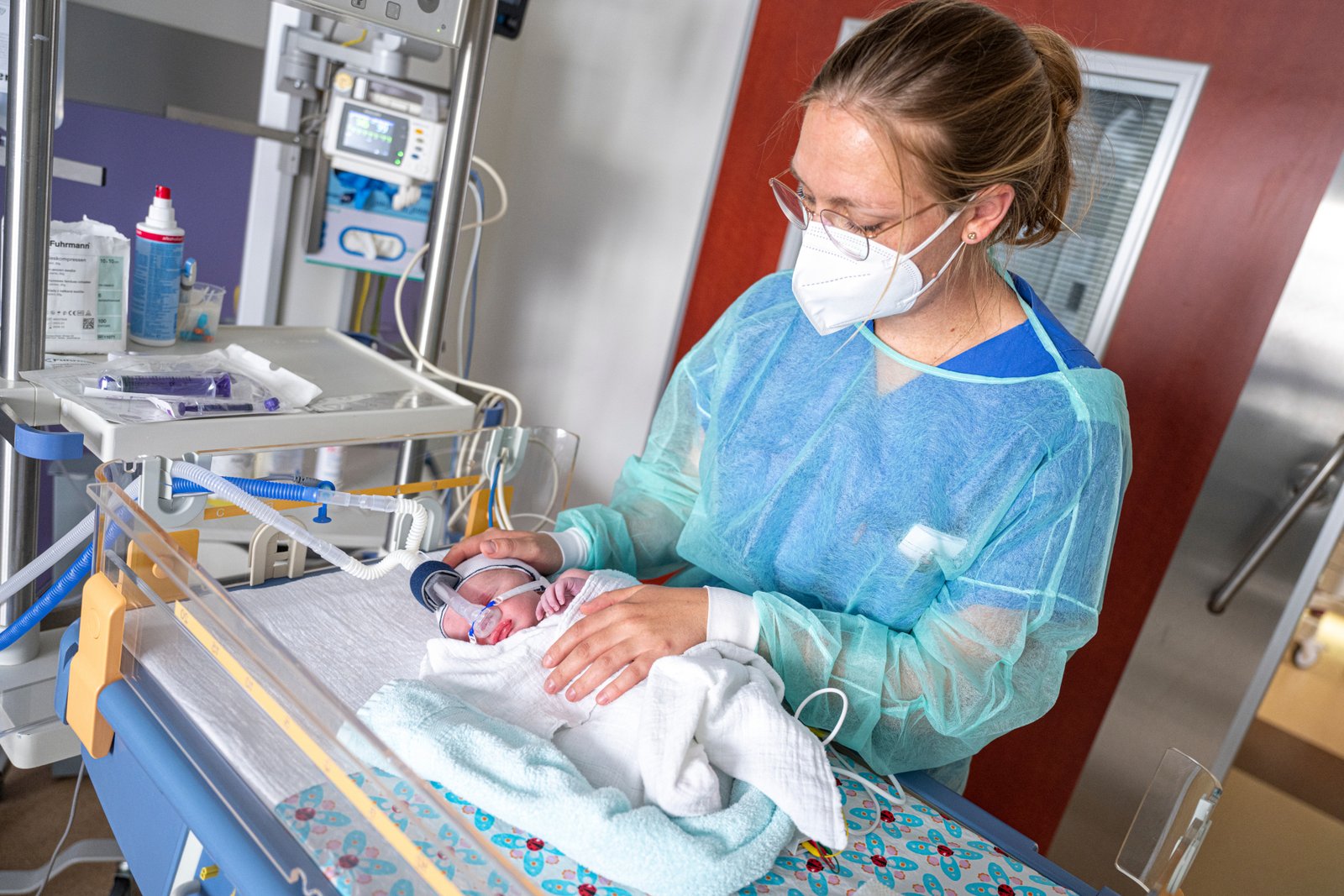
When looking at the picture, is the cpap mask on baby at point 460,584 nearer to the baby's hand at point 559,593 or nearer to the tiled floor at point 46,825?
the baby's hand at point 559,593

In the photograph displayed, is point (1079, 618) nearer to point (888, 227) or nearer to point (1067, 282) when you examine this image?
point (888, 227)

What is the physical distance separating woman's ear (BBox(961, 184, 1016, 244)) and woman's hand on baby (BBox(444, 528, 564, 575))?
63 centimetres

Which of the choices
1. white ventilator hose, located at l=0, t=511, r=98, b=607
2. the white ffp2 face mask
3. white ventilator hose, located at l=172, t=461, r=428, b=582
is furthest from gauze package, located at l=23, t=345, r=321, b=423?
the white ffp2 face mask

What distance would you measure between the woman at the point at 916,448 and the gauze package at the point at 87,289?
70 centimetres

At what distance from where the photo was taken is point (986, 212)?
3.52ft

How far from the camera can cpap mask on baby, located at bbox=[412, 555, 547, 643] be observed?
1.10 meters

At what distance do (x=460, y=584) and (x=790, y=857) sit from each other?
1.67 feet

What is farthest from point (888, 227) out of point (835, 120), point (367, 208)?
point (367, 208)

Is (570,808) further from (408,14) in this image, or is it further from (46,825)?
(46,825)

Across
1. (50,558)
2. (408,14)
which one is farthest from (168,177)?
(50,558)

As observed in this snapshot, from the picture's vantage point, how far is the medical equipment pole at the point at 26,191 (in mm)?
1207

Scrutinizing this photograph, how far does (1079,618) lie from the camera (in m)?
1.04

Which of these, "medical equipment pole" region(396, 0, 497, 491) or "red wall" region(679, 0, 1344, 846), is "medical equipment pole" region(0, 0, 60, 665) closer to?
"medical equipment pole" region(396, 0, 497, 491)

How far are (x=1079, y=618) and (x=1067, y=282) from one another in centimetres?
113
